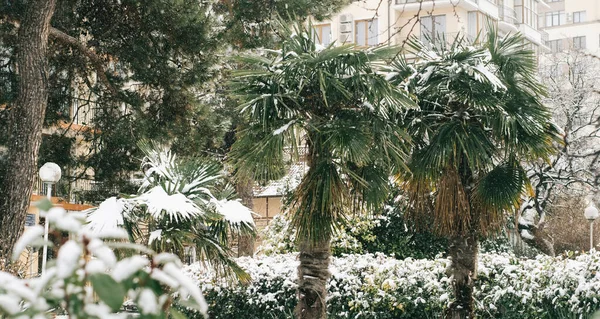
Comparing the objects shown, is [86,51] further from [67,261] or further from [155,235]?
[67,261]

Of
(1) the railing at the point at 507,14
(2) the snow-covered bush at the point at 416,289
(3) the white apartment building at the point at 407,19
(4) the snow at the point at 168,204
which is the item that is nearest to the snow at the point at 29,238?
(4) the snow at the point at 168,204

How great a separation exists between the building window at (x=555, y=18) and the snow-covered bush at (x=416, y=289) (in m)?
58.6

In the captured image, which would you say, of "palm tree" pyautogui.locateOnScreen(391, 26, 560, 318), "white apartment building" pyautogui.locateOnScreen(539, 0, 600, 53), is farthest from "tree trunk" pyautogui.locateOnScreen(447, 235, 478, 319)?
"white apartment building" pyautogui.locateOnScreen(539, 0, 600, 53)

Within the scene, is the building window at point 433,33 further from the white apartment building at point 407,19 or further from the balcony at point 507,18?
the balcony at point 507,18

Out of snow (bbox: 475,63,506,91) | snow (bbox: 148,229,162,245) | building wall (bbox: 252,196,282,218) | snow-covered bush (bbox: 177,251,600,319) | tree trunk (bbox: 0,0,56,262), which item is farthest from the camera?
building wall (bbox: 252,196,282,218)

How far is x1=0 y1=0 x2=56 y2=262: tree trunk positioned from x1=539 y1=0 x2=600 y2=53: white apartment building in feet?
164

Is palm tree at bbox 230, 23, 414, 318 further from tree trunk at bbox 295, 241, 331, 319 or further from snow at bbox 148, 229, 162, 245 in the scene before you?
snow at bbox 148, 229, 162, 245

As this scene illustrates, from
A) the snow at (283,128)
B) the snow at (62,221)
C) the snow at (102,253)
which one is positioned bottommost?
the snow at (102,253)

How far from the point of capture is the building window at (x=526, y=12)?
145ft

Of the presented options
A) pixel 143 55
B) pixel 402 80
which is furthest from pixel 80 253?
pixel 143 55

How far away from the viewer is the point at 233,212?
10.1 metres

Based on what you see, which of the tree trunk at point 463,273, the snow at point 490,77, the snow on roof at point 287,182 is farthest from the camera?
the snow on roof at point 287,182

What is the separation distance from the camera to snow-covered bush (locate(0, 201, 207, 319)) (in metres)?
1.78

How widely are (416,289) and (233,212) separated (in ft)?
11.2
